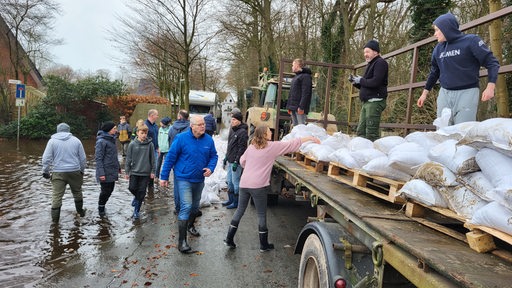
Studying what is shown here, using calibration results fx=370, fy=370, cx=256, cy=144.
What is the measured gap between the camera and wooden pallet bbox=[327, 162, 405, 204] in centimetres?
246

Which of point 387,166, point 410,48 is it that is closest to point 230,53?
point 410,48

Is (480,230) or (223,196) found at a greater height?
(480,230)

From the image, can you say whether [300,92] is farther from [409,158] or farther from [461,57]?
[409,158]

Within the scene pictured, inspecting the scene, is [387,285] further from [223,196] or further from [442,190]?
[223,196]

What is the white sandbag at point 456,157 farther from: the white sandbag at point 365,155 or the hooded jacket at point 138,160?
the hooded jacket at point 138,160

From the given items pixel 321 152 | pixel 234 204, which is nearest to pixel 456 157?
pixel 321 152

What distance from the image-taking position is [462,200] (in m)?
1.96

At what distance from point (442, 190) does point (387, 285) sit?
63 cm

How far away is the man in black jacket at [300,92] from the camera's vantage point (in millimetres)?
6383

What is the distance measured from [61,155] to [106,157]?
67cm

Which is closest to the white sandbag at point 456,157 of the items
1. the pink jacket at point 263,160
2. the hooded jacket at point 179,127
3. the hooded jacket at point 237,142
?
the pink jacket at point 263,160

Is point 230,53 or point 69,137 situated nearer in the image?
point 69,137

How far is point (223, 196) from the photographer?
8086 mm

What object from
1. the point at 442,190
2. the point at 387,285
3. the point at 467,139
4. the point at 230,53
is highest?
the point at 230,53
